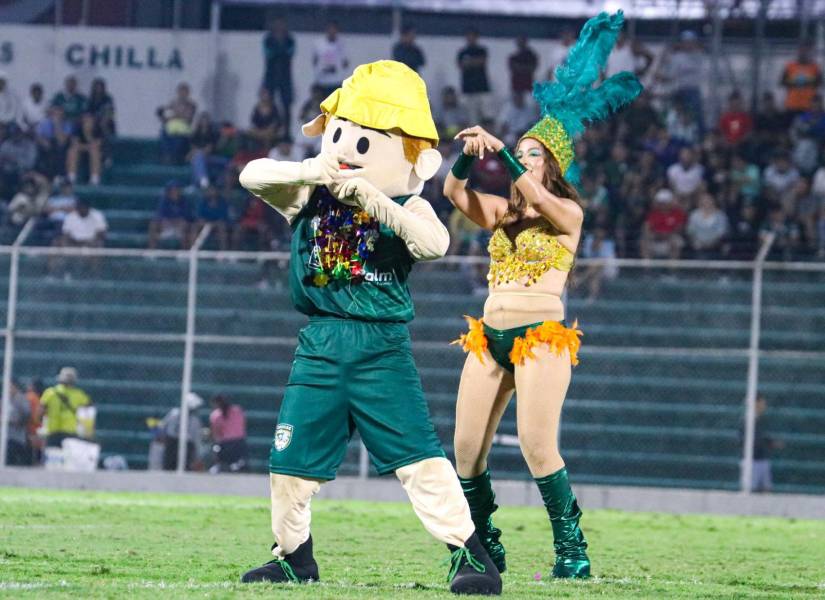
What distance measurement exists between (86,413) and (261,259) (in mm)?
2218

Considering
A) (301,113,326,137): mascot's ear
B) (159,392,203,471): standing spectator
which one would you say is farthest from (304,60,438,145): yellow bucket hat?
(159,392,203,471): standing spectator

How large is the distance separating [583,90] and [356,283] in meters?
2.05

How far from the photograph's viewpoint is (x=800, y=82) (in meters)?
20.8

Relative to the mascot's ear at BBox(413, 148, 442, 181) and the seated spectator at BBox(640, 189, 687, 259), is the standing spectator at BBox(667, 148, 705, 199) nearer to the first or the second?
the seated spectator at BBox(640, 189, 687, 259)

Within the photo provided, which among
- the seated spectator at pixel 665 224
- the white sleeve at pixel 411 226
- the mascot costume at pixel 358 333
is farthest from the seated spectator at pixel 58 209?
the white sleeve at pixel 411 226

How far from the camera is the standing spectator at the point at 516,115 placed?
2055 centimetres

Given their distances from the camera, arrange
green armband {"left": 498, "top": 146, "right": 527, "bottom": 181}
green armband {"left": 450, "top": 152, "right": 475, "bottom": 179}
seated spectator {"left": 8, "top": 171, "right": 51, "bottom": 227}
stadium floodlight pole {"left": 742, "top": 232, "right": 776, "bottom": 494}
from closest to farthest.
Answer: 1. green armband {"left": 498, "top": 146, "right": 527, "bottom": 181}
2. green armband {"left": 450, "top": 152, "right": 475, "bottom": 179}
3. stadium floodlight pole {"left": 742, "top": 232, "right": 776, "bottom": 494}
4. seated spectator {"left": 8, "top": 171, "right": 51, "bottom": 227}

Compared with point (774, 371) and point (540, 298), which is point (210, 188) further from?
point (540, 298)

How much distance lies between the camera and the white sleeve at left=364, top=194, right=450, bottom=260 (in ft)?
20.3

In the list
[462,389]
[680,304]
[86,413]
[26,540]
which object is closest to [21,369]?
[86,413]

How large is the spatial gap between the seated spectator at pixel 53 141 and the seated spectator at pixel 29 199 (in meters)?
0.44

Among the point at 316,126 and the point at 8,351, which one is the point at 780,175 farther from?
the point at 316,126

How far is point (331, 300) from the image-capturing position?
6293 millimetres

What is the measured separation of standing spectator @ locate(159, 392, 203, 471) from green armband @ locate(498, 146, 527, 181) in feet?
26.6
